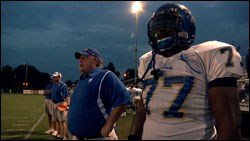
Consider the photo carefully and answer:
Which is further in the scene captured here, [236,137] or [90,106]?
[90,106]

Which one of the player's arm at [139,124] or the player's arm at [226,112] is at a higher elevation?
the player's arm at [226,112]

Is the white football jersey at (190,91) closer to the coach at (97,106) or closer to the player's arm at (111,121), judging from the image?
the player's arm at (111,121)

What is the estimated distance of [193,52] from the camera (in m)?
2.04

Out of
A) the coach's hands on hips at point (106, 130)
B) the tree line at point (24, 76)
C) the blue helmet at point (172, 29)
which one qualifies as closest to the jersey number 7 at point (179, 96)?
the blue helmet at point (172, 29)

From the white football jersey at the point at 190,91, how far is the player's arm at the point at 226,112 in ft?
0.29

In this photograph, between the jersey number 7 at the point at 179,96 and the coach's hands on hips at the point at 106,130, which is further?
the coach's hands on hips at the point at 106,130


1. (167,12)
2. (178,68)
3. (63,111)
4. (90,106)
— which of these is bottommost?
(63,111)

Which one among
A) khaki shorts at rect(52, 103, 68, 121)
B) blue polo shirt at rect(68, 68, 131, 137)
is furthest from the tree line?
blue polo shirt at rect(68, 68, 131, 137)

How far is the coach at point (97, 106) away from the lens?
3.42 metres

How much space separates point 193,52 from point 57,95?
28.4 feet

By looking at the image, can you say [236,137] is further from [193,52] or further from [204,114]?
[193,52]

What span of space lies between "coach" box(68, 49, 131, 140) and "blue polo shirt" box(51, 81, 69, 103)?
6.23 meters

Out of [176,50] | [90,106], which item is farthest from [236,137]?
[90,106]

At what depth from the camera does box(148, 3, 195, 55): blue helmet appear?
2162 mm
